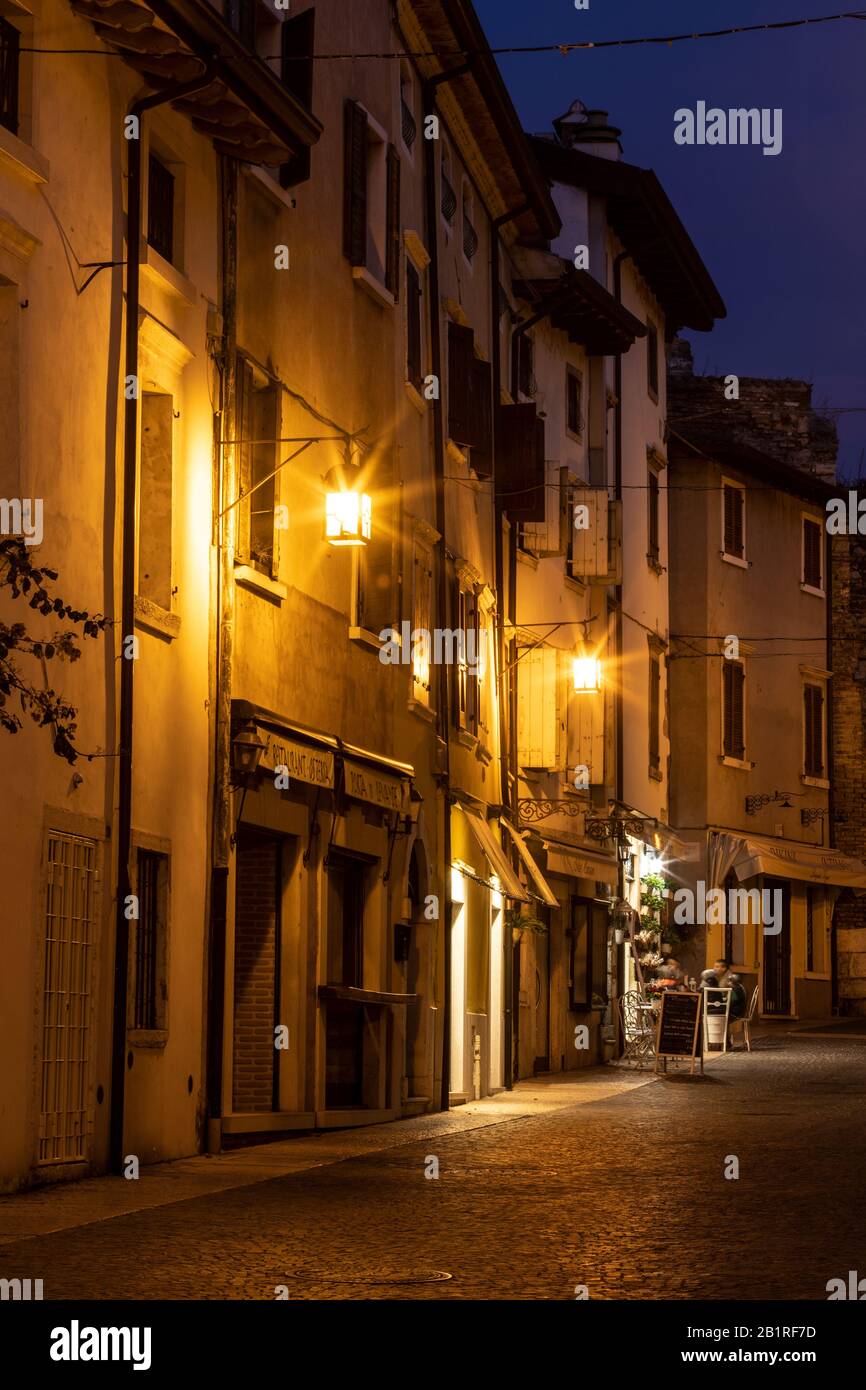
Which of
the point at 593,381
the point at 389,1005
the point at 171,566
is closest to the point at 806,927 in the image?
the point at 593,381

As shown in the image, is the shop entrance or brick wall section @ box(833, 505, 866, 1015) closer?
the shop entrance

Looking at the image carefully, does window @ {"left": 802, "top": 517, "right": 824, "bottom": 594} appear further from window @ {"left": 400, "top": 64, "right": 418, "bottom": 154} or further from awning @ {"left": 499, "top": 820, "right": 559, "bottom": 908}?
window @ {"left": 400, "top": 64, "right": 418, "bottom": 154}

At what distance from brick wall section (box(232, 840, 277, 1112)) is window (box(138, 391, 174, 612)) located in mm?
3134

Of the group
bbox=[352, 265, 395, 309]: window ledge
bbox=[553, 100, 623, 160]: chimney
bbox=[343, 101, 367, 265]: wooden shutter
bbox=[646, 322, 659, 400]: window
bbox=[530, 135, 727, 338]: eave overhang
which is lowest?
bbox=[352, 265, 395, 309]: window ledge

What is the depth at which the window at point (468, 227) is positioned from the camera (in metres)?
→ 27.4

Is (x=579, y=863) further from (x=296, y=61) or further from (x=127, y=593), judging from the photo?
(x=127, y=593)

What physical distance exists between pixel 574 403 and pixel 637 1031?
9288 millimetres

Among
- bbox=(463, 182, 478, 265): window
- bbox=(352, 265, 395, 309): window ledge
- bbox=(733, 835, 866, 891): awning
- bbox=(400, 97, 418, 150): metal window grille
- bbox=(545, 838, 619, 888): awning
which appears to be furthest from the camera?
bbox=(733, 835, 866, 891): awning

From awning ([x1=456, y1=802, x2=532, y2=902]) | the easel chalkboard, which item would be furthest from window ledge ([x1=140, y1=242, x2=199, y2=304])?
the easel chalkboard

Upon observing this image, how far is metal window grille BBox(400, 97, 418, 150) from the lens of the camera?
78.0 feet

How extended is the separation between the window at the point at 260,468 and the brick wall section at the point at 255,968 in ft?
7.66

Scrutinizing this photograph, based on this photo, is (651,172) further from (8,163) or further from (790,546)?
(8,163)

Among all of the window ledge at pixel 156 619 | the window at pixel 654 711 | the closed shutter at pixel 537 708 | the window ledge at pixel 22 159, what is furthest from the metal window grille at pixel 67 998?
the window at pixel 654 711

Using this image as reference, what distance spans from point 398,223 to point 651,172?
15.1 metres
